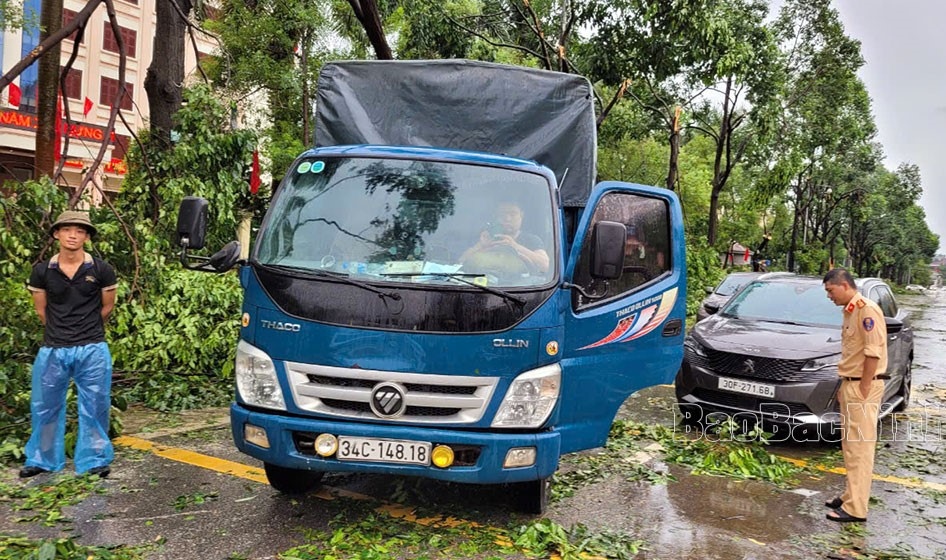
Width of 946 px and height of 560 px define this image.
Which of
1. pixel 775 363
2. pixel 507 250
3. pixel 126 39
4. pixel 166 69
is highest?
pixel 126 39

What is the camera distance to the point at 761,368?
7.27 m

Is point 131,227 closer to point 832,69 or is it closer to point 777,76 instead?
point 777,76

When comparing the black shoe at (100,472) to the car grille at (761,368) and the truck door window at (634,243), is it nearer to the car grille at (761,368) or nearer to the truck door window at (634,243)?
the truck door window at (634,243)

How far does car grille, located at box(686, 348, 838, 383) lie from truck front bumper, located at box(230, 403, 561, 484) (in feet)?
11.7

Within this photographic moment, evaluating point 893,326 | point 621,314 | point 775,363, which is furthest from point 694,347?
point 621,314

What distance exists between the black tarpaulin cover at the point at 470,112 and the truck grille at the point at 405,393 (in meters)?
2.42

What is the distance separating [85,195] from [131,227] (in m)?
0.54

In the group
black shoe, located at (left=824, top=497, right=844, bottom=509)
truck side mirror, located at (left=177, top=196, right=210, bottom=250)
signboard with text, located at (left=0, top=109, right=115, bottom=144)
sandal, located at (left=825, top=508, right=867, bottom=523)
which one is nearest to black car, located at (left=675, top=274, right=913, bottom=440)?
black shoe, located at (left=824, top=497, right=844, bottom=509)

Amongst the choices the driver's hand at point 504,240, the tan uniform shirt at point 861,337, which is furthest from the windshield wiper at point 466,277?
the tan uniform shirt at point 861,337

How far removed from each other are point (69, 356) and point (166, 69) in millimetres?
6145

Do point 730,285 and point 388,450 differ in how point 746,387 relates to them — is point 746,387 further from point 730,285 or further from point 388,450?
point 730,285

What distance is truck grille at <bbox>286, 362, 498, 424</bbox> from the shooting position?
429 centimetres

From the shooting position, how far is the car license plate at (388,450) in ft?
14.0

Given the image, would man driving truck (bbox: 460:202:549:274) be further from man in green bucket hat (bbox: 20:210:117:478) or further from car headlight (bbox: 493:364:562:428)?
man in green bucket hat (bbox: 20:210:117:478)
